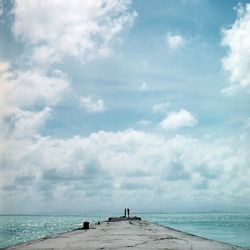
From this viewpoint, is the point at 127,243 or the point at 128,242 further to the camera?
the point at 128,242

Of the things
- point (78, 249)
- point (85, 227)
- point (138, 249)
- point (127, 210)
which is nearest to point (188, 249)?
point (138, 249)

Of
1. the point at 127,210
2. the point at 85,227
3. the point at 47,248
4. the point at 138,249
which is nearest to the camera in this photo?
the point at 138,249

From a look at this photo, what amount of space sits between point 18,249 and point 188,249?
6322 millimetres

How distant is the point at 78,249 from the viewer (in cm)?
1319

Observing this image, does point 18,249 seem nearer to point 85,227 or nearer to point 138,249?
point 138,249

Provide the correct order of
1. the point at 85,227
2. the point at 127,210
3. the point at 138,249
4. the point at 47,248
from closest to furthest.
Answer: the point at 138,249, the point at 47,248, the point at 85,227, the point at 127,210

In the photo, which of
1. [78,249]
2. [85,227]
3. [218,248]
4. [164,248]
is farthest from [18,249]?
[85,227]

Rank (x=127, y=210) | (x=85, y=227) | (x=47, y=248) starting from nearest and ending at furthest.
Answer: (x=47, y=248) → (x=85, y=227) → (x=127, y=210)

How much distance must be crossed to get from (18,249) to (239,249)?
8.01m

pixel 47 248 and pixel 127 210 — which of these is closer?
pixel 47 248

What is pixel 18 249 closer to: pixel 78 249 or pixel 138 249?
pixel 78 249

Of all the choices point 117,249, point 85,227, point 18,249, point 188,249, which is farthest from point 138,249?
point 85,227

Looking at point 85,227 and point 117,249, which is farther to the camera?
point 85,227

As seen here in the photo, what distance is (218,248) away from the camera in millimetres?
13273
